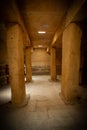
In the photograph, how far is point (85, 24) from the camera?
127 inches

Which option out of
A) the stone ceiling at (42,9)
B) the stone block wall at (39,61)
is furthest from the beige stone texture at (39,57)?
the stone ceiling at (42,9)

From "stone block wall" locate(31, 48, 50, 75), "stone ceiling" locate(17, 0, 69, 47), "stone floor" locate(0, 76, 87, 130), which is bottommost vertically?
"stone floor" locate(0, 76, 87, 130)

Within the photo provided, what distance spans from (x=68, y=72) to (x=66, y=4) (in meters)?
1.94

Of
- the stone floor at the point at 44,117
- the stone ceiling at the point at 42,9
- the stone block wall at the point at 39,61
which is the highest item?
the stone ceiling at the point at 42,9

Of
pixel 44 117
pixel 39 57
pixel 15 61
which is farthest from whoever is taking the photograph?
pixel 39 57

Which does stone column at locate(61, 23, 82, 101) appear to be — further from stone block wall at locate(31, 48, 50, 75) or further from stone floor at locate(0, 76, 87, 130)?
stone block wall at locate(31, 48, 50, 75)

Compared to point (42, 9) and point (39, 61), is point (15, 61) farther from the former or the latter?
point (39, 61)

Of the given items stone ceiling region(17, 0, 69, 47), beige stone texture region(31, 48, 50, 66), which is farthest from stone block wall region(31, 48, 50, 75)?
stone ceiling region(17, 0, 69, 47)

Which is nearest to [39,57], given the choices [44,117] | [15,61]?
[15,61]

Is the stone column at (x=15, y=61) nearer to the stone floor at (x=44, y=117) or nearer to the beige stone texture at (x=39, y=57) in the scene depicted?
the stone floor at (x=44, y=117)

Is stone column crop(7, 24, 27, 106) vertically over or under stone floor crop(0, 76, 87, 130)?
over

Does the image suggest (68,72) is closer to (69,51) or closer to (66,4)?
(69,51)

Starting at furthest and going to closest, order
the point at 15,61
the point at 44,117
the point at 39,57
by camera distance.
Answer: the point at 39,57, the point at 15,61, the point at 44,117

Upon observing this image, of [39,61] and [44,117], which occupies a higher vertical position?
[39,61]
